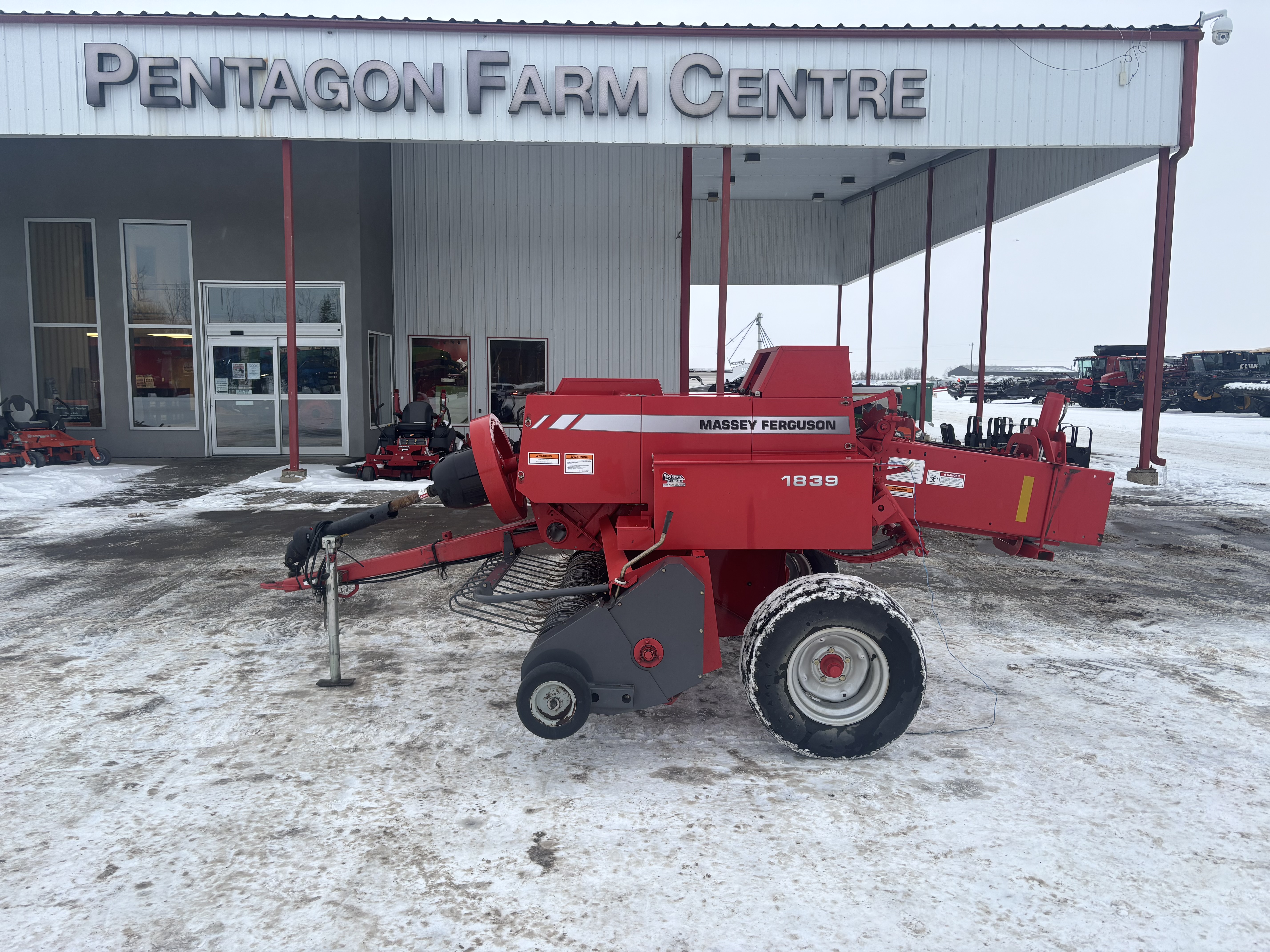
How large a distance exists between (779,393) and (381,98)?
9485 millimetres

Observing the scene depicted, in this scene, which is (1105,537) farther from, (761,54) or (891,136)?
(761,54)

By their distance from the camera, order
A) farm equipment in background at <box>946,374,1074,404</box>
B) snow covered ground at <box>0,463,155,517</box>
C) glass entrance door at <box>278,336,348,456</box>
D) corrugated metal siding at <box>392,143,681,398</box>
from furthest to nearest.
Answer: farm equipment in background at <box>946,374,1074,404</box> < corrugated metal siding at <box>392,143,681,398</box> < glass entrance door at <box>278,336,348,456</box> < snow covered ground at <box>0,463,155,517</box>

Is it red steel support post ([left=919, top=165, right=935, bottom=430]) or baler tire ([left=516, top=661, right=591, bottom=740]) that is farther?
red steel support post ([left=919, top=165, right=935, bottom=430])

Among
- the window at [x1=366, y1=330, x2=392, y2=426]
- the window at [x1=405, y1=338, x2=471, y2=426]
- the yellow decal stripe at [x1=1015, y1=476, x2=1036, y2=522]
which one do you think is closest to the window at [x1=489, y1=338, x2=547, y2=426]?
the window at [x1=405, y1=338, x2=471, y2=426]

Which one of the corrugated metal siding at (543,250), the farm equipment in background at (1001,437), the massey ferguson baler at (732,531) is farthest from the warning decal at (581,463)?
the corrugated metal siding at (543,250)

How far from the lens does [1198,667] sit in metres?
4.93

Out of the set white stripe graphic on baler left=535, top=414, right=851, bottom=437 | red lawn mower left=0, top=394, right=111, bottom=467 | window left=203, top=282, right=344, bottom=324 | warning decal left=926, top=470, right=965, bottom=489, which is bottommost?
red lawn mower left=0, top=394, right=111, bottom=467

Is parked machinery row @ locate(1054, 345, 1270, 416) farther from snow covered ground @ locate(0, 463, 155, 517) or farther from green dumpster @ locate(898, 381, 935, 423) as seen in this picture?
snow covered ground @ locate(0, 463, 155, 517)

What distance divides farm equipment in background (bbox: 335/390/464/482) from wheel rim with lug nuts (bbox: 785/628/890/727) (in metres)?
9.29

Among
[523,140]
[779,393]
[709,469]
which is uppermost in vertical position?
[523,140]

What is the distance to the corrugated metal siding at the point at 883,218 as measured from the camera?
573 inches

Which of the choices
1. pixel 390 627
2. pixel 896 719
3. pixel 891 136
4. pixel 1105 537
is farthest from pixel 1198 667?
pixel 891 136

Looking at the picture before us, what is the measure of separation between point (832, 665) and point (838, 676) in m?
0.05

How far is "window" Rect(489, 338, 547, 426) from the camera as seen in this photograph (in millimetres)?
16922
